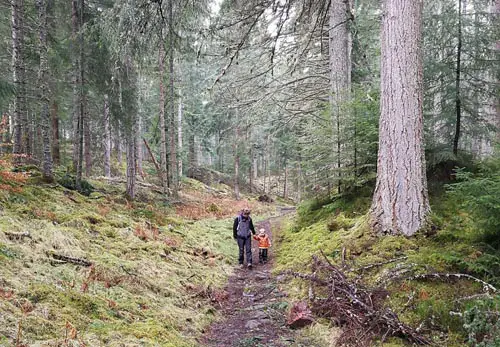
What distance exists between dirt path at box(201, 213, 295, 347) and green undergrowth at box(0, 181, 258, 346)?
0.87 ft

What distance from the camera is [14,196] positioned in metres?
7.39

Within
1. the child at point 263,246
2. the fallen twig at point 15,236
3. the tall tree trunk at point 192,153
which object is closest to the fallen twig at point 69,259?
the fallen twig at point 15,236

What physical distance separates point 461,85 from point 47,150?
10.9m

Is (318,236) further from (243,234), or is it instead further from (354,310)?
(354,310)

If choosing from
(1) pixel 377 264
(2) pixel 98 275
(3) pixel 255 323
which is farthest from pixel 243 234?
(2) pixel 98 275

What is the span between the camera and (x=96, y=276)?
4992 mm

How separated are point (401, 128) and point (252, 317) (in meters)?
4.01

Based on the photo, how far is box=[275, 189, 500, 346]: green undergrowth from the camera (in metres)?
3.68

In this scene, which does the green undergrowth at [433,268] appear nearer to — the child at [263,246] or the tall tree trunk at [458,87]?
the child at [263,246]

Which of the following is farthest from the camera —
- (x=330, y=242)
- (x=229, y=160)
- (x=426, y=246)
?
(x=229, y=160)

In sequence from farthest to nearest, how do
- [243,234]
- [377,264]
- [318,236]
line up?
[243,234] → [318,236] → [377,264]

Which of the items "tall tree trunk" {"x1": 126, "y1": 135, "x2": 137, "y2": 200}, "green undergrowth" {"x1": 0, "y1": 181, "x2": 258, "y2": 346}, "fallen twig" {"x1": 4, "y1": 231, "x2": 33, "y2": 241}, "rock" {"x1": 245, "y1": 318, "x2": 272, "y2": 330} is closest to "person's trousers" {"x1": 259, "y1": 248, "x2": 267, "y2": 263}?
"green undergrowth" {"x1": 0, "y1": 181, "x2": 258, "y2": 346}

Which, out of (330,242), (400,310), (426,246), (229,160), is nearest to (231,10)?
(330,242)

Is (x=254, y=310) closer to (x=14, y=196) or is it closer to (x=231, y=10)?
(x=14, y=196)
